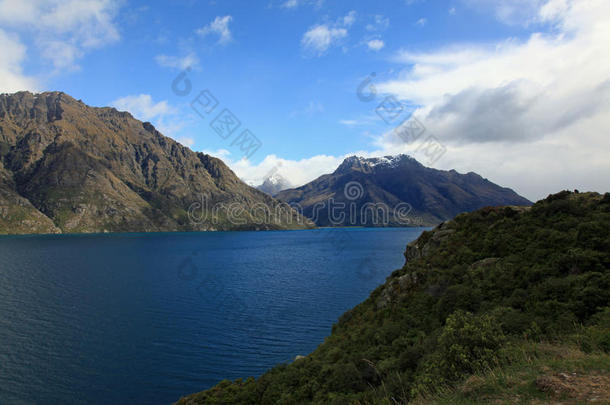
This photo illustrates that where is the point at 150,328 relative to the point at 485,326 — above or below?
below

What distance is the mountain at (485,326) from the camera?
12.3m

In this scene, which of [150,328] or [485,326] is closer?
[485,326]

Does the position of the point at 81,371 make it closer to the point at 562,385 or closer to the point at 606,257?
the point at 562,385

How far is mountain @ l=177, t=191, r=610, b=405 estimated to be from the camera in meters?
12.3

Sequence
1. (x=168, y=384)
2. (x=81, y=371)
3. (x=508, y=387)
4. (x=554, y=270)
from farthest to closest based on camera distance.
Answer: (x=81, y=371) → (x=168, y=384) → (x=554, y=270) → (x=508, y=387)

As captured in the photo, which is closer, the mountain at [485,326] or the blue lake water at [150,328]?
the mountain at [485,326]

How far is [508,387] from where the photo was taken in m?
11.6

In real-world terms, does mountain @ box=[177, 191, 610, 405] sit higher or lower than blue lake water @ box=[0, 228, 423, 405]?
higher

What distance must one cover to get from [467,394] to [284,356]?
112ft

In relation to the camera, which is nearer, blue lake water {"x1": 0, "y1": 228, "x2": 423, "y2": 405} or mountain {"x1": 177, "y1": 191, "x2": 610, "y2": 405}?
mountain {"x1": 177, "y1": 191, "x2": 610, "y2": 405}

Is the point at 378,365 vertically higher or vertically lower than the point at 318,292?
higher

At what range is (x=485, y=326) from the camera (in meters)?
15.4

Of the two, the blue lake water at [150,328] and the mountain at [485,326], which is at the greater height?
the mountain at [485,326]

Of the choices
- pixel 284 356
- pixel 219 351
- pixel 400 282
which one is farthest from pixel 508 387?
pixel 219 351
